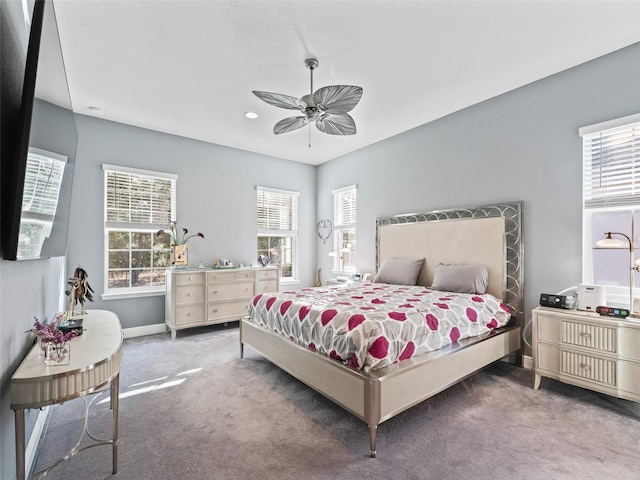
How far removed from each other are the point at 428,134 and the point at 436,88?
3.30 ft

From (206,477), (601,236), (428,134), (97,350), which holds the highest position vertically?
(428,134)

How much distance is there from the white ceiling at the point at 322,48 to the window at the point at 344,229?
2.05m

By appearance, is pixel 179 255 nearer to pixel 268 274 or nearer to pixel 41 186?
pixel 268 274

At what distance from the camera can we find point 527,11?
2287 mm

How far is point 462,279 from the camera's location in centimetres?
344

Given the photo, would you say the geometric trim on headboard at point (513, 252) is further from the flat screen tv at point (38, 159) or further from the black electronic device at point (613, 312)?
the flat screen tv at point (38, 159)

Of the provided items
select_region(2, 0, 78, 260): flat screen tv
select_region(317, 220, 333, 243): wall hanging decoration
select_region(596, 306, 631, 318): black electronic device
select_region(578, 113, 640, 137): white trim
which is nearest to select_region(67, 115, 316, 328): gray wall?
select_region(317, 220, 333, 243): wall hanging decoration

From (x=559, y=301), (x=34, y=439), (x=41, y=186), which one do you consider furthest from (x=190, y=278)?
(x=559, y=301)

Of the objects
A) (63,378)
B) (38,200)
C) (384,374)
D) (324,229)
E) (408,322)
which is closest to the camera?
(63,378)

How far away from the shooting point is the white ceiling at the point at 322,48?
2.28 m

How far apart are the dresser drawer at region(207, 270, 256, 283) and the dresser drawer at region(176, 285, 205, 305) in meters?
0.19

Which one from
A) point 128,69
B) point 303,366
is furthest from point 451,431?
point 128,69

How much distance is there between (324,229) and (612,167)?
4.28 metres

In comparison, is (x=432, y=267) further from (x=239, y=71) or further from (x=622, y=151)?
(x=239, y=71)
